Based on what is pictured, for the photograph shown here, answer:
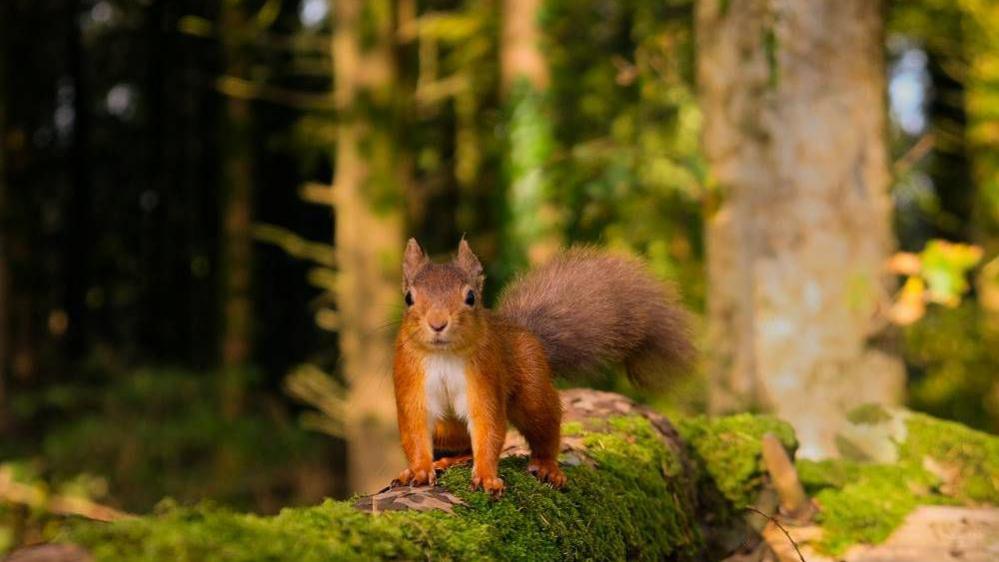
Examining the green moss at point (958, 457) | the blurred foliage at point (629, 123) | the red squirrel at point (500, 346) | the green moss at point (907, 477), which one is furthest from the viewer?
A: the blurred foliage at point (629, 123)

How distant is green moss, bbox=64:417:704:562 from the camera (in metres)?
1.93

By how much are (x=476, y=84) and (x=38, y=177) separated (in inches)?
450

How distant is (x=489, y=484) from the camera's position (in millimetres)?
2809

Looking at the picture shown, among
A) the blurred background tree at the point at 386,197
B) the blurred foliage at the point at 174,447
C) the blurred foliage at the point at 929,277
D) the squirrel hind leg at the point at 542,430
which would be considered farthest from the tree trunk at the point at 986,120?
the squirrel hind leg at the point at 542,430

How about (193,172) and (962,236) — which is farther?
(193,172)

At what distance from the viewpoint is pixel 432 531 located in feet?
7.92

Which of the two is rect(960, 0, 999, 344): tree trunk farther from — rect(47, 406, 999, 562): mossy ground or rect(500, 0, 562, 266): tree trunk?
rect(47, 406, 999, 562): mossy ground

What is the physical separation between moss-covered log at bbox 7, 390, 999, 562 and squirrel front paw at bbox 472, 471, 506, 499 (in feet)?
0.08

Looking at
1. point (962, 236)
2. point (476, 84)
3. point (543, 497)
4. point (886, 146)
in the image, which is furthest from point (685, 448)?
point (962, 236)

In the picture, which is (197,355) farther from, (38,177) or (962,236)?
(962,236)

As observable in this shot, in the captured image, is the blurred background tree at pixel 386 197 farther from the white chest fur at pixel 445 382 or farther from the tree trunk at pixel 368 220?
the white chest fur at pixel 445 382

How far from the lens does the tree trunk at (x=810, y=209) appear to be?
501 cm

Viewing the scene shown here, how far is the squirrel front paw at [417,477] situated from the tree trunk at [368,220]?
20.2ft

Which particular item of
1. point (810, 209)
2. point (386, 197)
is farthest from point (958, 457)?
point (386, 197)
